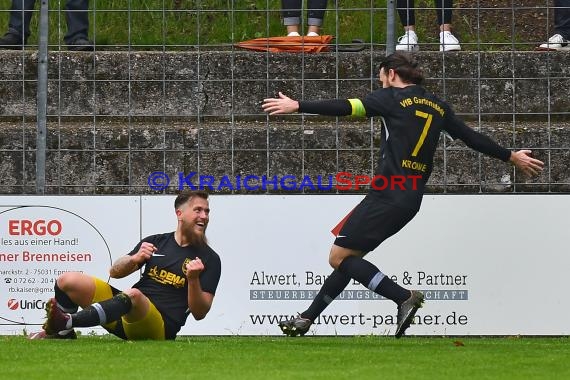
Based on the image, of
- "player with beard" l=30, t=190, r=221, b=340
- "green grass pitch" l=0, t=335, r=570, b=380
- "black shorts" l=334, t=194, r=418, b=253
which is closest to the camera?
"green grass pitch" l=0, t=335, r=570, b=380

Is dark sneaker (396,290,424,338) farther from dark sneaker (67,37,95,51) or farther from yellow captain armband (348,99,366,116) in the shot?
dark sneaker (67,37,95,51)

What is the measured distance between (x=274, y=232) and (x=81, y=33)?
11.1ft

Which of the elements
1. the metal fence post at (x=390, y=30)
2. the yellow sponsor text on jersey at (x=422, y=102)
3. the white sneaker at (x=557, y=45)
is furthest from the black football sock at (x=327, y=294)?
the white sneaker at (x=557, y=45)

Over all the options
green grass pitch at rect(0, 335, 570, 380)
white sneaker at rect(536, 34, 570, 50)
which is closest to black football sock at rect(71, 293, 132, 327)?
green grass pitch at rect(0, 335, 570, 380)

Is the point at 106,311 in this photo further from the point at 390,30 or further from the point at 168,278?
the point at 390,30

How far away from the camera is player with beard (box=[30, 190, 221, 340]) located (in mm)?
9492

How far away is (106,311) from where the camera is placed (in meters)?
9.27

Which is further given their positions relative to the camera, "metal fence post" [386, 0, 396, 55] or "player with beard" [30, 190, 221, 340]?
"metal fence post" [386, 0, 396, 55]

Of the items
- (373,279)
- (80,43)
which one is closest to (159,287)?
(373,279)

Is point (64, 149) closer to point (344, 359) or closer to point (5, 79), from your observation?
point (5, 79)

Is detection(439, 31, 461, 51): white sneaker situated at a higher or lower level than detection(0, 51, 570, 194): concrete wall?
higher

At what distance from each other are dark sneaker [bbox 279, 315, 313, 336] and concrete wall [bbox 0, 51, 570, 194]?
2465 mm

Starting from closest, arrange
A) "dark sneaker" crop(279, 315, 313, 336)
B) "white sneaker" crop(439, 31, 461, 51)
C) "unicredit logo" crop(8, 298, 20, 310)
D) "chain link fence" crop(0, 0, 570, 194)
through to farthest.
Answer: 1. "dark sneaker" crop(279, 315, 313, 336)
2. "unicredit logo" crop(8, 298, 20, 310)
3. "chain link fence" crop(0, 0, 570, 194)
4. "white sneaker" crop(439, 31, 461, 51)

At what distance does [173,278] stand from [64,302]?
2.52 feet
